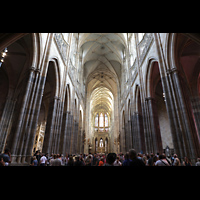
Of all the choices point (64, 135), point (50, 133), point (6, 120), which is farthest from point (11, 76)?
point (64, 135)

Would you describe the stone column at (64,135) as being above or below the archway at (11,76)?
below

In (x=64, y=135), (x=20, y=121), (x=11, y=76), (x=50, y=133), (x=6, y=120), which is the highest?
(x=11, y=76)

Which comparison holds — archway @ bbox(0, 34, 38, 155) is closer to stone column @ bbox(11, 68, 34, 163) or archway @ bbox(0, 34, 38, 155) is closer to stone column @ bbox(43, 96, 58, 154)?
stone column @ bbox(43, 96, 58, 154)

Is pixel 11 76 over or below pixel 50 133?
over

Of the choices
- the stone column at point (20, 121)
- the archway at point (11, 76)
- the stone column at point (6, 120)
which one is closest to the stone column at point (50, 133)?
the archway at point (11, 76)

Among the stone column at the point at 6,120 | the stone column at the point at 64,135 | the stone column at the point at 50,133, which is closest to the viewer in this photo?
the stone column at the point at 50,133

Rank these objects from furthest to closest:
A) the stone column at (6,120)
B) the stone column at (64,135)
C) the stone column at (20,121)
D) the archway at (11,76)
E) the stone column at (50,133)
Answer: the stone column at (64,135) → the stone column at (6,120) → the archway at (11,76) → the stone column at (50,133) → the stone column at (20,121)

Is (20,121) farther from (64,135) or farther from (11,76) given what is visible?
(11,76)

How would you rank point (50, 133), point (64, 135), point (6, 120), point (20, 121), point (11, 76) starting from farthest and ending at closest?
point (64, 135) → point (11, 76) → point (6, 120) → point (50, 133) → point (20, 121)

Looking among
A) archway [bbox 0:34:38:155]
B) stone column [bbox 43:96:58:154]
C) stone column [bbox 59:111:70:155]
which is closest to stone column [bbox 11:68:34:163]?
archway [bbox 0:34:38:155]

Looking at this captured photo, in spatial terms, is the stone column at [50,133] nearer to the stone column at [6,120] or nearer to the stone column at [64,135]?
the stone column at [64,135]

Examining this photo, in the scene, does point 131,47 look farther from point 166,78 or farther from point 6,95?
point 6,95
